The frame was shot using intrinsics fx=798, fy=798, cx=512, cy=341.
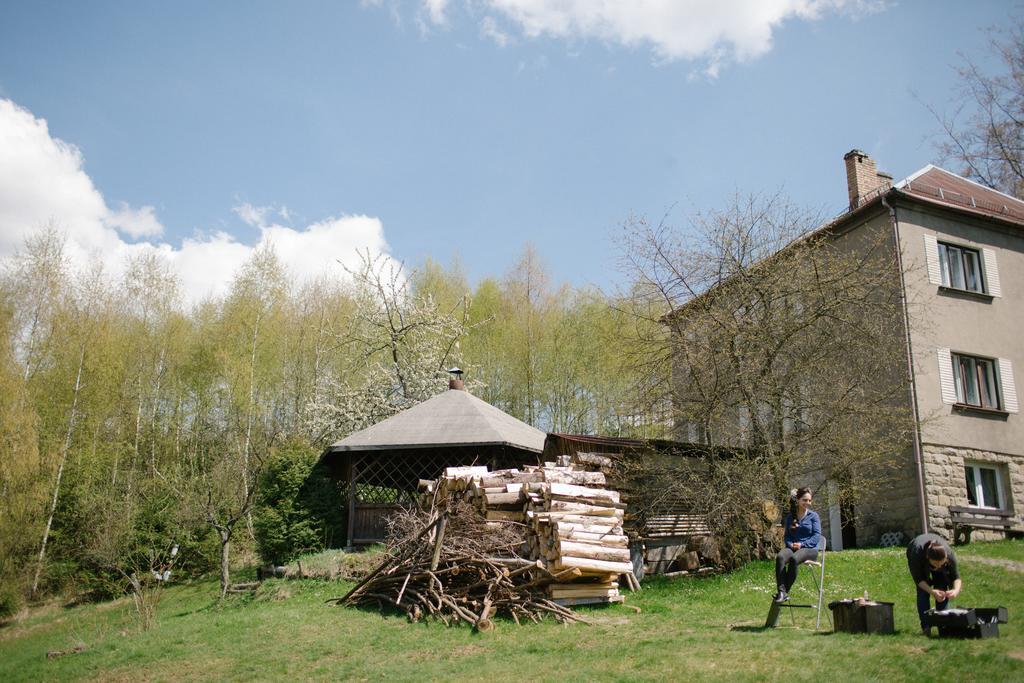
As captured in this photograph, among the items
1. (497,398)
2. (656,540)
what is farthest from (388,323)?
(656,540)

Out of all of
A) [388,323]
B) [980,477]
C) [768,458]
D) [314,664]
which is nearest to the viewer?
[314,664]

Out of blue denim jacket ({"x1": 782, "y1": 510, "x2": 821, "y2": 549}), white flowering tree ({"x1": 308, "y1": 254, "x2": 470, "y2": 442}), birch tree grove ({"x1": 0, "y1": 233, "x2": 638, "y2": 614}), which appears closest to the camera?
blue denim jacket ({"x1": 782, "y1": 510, "x2": 821, "y2": 549})

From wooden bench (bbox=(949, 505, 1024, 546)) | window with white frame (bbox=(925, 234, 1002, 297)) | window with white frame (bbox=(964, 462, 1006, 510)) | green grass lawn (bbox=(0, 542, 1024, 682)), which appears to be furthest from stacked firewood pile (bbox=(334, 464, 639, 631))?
window with white frame (bbox=(925, 234, 1002, 297))

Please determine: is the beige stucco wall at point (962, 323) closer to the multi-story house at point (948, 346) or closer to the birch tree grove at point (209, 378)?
the multi-story house at point (948, 346)

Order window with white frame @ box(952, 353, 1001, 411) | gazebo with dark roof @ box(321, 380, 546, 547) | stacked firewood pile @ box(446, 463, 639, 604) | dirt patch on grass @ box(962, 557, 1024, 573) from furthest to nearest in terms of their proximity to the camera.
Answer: window with white frame @ box(952, 353, 1001, 411)
gazebo with dark roof @ box(321, 380, 546, 547)
dirt patch on grass @ box(962, 557, 1024, 573)
stacked firewood pile @ box(446, 463, 639, 604)

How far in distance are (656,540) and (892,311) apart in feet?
21.5

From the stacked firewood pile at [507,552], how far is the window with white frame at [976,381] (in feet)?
30.1

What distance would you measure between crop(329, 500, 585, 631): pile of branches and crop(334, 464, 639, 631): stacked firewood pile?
14 mm

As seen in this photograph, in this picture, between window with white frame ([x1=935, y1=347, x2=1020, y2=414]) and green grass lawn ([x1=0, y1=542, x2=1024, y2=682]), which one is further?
window with white frame ([x1=935, y1=347, x2=1020, y2=414])

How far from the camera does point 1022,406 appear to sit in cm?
1717

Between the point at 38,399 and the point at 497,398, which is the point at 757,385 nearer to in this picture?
the point at 497,398

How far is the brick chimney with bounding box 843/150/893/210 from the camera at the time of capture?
60.1 ft

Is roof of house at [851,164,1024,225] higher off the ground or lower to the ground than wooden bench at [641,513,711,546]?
higher

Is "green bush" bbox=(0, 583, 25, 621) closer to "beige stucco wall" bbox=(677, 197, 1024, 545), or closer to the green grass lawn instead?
the green grass lawn
